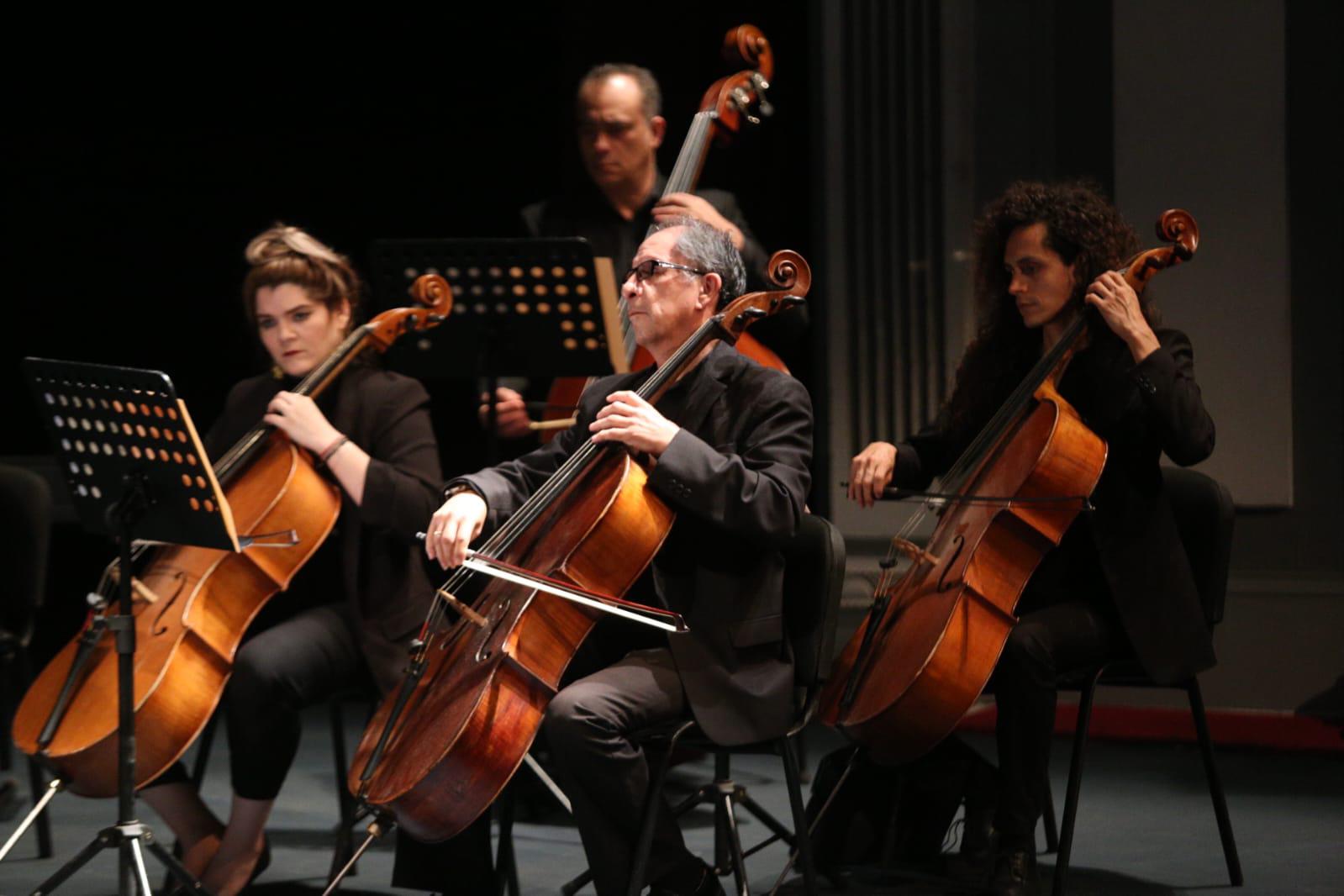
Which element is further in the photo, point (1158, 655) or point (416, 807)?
point (1158, 655)

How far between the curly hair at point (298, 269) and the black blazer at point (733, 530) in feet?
2.42

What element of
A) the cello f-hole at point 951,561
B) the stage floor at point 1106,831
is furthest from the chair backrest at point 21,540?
the cello f-hole at point 951,561

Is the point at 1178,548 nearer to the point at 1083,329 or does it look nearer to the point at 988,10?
the point at 1083,329

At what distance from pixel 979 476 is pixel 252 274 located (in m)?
1.45

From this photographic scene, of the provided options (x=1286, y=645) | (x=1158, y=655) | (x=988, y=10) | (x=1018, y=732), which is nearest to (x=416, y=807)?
(x=1018, y=732)

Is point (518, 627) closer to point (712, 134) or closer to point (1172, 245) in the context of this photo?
point (1172, 245)

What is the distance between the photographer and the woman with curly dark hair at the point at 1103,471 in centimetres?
283

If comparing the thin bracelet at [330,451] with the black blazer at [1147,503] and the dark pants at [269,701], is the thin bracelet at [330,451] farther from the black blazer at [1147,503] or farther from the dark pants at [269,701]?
the black blazer at [1147,503]

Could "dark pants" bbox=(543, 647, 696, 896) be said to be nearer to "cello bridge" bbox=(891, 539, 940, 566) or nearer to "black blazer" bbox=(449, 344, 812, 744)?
"black blazer" bbox=(449, 344, 812, 744)

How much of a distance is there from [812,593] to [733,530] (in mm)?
216

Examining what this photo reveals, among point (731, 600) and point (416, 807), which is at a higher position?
point (731, 600)

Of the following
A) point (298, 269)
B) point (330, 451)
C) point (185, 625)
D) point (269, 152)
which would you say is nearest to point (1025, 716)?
point (330, 451)

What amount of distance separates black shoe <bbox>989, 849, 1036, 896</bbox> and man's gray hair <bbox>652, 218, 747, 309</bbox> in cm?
104

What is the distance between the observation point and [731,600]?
2631 mm
